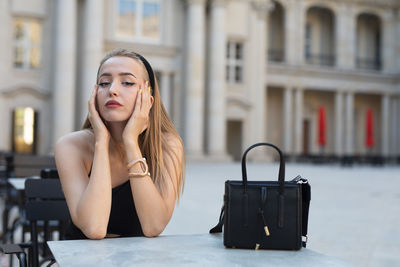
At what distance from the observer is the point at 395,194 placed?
1296 centimetres

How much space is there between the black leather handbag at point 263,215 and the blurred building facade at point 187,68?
76.1 ft

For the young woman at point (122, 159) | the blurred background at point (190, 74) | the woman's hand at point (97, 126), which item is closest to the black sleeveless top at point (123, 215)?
the young woman at point (122, 159)

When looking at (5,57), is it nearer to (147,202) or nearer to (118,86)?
(118,86)

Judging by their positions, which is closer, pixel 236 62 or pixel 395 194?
pixel 395 194

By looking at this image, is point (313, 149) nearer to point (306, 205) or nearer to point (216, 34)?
point (216, 34)

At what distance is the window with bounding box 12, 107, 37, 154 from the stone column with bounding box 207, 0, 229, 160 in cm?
907

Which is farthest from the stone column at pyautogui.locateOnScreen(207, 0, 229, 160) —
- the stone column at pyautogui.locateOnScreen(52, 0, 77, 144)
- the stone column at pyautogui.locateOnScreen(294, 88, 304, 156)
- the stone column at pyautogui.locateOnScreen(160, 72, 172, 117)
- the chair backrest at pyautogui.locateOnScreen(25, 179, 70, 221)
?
the chair backrest at pyautogui.locateOnScreen(25, 179, 70, 221)

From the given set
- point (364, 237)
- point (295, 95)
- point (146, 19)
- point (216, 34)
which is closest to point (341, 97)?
point (295, 95)

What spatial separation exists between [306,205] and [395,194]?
11.5 meters

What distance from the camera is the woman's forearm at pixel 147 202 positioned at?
2434 mm

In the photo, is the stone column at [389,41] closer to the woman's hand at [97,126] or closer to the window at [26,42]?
the window at [26,42]

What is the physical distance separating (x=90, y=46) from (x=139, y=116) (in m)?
23.5

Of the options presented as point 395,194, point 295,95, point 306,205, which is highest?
point 295,95

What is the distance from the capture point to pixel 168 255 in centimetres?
210
